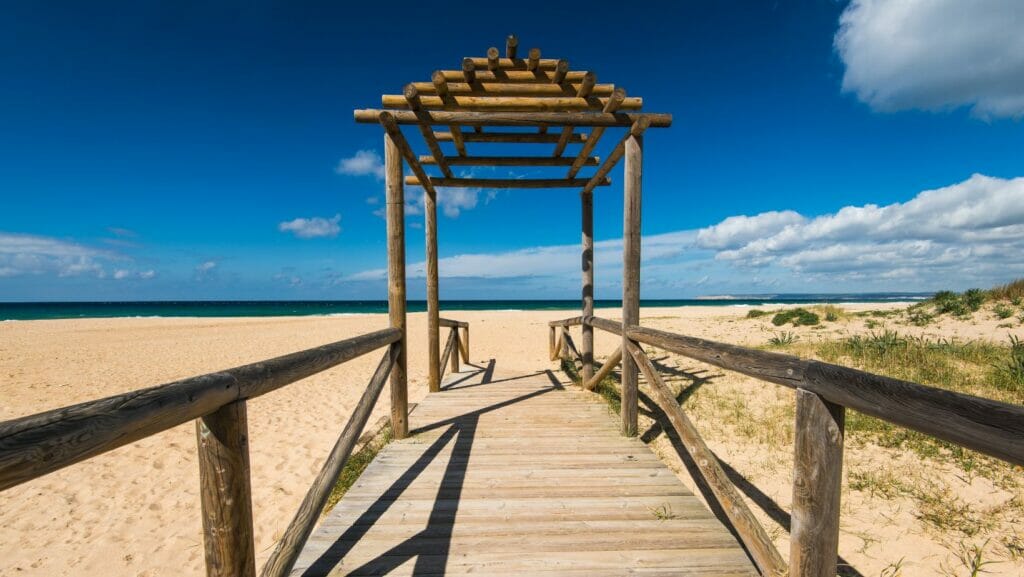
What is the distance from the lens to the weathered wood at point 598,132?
147 inches

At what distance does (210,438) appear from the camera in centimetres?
Answer: 155

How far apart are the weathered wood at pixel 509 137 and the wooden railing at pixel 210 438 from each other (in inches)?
137

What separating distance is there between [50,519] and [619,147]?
6.72m

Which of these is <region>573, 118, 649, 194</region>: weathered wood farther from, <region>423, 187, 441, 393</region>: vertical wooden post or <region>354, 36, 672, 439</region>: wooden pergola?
<region>423, 187, 441, 393</region>: vertical wooden post

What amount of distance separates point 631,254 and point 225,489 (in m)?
3.65

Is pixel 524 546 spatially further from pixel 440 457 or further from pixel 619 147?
pixel 619 147

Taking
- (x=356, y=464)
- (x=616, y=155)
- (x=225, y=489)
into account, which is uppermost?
(x=616, y=155)

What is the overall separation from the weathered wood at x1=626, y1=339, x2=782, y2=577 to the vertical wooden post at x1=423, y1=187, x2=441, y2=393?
3.26 metres

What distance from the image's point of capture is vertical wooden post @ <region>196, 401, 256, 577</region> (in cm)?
155

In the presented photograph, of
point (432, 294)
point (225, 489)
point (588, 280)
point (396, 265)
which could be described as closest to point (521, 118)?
point (396, 265)

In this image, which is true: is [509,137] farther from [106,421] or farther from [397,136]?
[106,421]

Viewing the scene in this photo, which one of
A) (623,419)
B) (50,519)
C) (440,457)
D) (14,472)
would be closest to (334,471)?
(440,457)

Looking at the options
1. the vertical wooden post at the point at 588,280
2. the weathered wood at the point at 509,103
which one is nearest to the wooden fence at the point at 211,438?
the weathered wood at the point at 509,103

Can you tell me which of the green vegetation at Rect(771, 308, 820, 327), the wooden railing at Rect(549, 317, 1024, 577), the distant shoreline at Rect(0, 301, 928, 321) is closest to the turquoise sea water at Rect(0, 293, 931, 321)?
the distant shoreline at Rect(0, 301, 928, 321)
